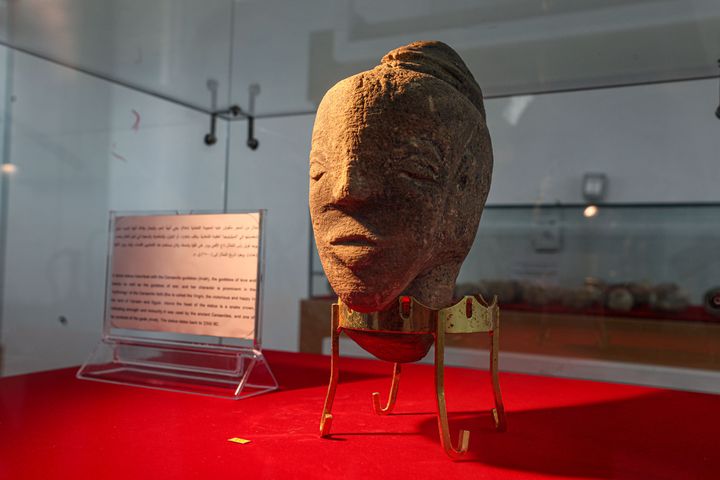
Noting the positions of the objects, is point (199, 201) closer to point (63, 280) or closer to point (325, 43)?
point (63, 280)

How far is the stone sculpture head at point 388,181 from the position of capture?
1.79m

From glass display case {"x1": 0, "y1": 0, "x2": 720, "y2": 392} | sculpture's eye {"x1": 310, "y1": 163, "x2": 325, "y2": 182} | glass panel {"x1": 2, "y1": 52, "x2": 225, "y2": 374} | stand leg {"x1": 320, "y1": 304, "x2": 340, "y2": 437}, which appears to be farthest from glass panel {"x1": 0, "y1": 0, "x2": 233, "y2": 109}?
stand leg {"x1": 320, "y1": 304, "x2": 340, "y2": 437}

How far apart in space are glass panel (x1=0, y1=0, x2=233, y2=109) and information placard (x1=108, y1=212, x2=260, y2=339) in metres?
1.53

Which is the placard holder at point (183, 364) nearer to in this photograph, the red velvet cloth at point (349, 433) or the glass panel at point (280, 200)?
→ the red velvet cloth at point (349, 433)

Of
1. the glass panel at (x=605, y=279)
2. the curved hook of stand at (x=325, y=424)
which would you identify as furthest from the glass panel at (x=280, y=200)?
the curved hook of stand at (x=325, y=424)

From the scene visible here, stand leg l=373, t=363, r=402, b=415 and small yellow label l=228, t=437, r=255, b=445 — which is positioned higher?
stand leg l=373, t=363, r=402, b=415

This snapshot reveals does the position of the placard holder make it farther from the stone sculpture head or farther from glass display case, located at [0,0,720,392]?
glass display case, located at [0,0,720,392]

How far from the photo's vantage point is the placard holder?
8.34 ft

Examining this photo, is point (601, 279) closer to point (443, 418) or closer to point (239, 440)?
point (443, 418)

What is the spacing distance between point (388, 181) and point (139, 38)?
2.82 metres

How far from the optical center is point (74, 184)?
154 inches

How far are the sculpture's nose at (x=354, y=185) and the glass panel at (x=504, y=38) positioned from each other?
1.90 metres

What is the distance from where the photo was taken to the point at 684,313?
11.3 feet

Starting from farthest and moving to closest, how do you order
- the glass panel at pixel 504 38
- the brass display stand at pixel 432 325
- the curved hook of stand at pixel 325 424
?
the glass panel at pixel 504 38
the curved hook of stand at pixel 325 424
the brass display stand at pixel 432 325
